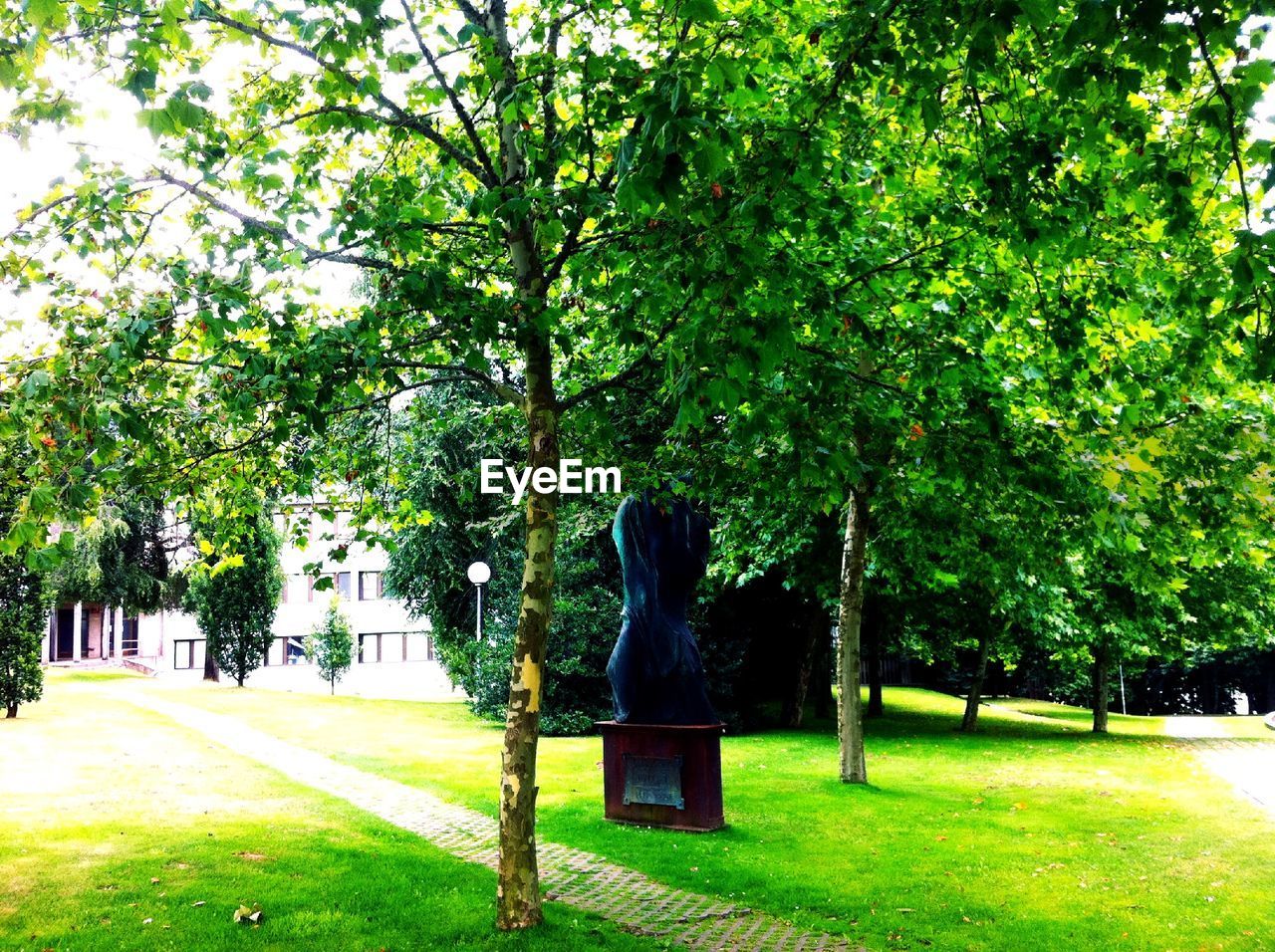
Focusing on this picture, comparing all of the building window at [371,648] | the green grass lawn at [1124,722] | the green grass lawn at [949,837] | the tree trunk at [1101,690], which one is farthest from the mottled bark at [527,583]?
the building window at [371,648]

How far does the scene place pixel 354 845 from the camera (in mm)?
10562

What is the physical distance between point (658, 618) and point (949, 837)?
4105 mm

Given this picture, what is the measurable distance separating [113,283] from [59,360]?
195 cm

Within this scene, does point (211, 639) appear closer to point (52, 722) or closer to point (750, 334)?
point (52, 722)

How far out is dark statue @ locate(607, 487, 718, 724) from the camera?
1218 cm

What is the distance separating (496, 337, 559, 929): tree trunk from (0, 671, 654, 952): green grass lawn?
1.05ft

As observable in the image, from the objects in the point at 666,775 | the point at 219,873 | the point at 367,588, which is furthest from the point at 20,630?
the point at 367,588

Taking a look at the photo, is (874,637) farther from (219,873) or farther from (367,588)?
(367,588)

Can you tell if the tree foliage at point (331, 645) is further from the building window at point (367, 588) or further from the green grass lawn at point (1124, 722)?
the green grass lawn at point (1124, 722)

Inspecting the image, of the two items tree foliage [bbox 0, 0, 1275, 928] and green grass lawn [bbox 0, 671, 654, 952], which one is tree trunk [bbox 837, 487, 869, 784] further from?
green grass lawn [bbox 0, 671, 654, 952]

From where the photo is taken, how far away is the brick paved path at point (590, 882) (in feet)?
26.0

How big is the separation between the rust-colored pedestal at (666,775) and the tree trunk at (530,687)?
4.23 m

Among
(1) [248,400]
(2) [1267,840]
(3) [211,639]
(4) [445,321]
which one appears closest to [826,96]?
(4) [445,321]

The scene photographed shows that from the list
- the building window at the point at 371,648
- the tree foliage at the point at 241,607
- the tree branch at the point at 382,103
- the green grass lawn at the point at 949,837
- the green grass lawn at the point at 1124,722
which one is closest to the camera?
the tree branch at the point at 382,103
